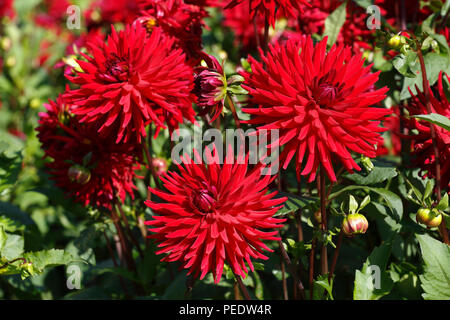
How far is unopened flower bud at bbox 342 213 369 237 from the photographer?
662 millimetres

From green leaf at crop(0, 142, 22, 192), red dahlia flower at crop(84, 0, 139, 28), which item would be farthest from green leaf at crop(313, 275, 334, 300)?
red dahlia flower at crop(84, 0, 139, 28)

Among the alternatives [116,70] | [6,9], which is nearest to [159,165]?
[116,70]

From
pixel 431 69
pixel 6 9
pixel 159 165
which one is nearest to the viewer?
pixel 431 69

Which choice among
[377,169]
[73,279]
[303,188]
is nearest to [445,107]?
[377,169]

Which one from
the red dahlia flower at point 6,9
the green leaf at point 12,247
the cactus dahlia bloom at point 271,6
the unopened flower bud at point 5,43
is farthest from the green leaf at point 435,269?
the red dahlia flower at point 6,9

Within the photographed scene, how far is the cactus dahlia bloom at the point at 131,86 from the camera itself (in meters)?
0.70

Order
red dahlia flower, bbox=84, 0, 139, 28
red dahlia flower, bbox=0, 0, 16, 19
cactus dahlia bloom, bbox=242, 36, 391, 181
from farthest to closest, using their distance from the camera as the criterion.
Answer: red dahlia flower, bbox=0, 0, 16, 19
red dahlia flower, bbox=84, 0, 139, 28
cactus dahlia bloom, bbox=242, 36, 391, 181

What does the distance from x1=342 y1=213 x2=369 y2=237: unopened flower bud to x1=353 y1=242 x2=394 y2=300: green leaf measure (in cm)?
9

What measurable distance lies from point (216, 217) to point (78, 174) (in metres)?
0.30

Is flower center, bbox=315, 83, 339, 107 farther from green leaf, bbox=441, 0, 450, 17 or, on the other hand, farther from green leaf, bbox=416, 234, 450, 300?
green leaf, bbox=441, 0, 450, 17

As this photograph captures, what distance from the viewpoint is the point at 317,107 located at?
24.8 inches

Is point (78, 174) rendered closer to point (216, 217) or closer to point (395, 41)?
point (216, 217)

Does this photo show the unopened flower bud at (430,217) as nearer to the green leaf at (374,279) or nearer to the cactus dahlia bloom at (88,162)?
the green leaf at (374,279)

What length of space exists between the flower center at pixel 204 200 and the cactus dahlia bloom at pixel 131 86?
0.42 ft
